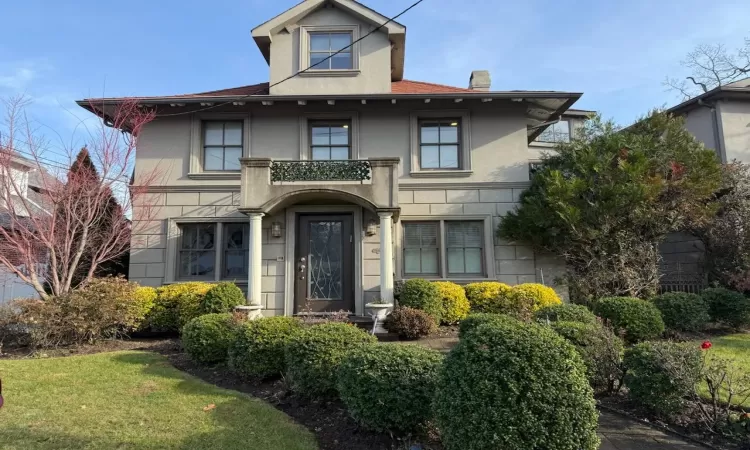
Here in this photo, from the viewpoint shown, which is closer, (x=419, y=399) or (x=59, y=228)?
(x=419, y=399)

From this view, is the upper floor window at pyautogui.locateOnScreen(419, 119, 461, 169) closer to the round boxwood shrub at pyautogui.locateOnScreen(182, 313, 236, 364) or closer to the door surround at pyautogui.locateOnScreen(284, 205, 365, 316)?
the door surround at pyautogui.locateOnScreen(284, 205, 365, 316)

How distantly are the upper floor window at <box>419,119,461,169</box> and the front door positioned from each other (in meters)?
2.93

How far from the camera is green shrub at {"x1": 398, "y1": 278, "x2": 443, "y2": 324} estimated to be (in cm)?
1020

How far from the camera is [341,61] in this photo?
12961 mm

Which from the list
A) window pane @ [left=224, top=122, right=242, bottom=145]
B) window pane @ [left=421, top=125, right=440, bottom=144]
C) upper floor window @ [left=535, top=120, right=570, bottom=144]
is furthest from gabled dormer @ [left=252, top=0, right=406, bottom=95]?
upper floor window @ [left=535, top=120, right=570, bottom=144]

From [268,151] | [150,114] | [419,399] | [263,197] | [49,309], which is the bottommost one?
[419,399]

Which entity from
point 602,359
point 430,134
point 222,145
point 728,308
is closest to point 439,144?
point 430,134

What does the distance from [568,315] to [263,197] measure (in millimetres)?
7119

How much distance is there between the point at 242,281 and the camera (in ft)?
38.8

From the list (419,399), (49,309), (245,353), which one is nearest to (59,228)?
(49,309)

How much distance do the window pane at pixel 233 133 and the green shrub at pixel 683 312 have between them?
1131 cm

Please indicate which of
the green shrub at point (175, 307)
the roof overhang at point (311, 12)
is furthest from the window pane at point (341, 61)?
the green shrub at point (175, 307)

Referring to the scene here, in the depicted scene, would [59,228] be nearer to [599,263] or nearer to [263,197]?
[263,197]

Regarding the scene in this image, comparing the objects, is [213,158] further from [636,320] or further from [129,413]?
[636,320]
